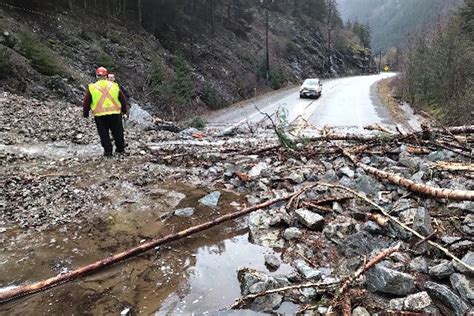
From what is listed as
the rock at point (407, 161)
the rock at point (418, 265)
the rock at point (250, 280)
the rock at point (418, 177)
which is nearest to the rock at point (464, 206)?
the rock at point (418, 177)

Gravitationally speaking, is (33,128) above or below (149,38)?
below

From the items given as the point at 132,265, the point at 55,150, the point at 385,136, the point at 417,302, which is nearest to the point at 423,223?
the point at 417,302

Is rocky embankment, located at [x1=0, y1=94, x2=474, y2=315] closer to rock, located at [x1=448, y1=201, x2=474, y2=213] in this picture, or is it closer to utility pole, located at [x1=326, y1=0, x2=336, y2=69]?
rock, located at [x1=448, y1=201, x2=474, y2=213]

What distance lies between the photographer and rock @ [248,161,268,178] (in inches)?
283

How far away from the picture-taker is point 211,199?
6.24 metres

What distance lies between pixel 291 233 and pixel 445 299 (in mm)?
1863

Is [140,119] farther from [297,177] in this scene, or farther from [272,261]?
[272,261]

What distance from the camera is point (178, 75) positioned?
22156 millimetres

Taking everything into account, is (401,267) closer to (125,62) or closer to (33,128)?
(33,128)

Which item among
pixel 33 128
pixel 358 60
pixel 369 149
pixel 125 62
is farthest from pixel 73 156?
pixel 358 60

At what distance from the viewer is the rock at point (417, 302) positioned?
3.46 m

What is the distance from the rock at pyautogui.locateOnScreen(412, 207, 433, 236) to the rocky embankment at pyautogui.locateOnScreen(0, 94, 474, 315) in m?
0.01

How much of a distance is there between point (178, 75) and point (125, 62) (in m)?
3.36

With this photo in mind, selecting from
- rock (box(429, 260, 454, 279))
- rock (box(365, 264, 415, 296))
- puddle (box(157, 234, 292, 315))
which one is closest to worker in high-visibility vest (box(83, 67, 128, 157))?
puddle (box(157, 234, 292, 315))
